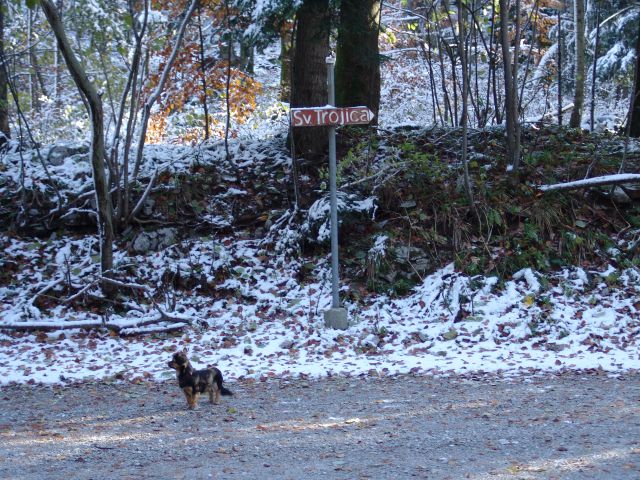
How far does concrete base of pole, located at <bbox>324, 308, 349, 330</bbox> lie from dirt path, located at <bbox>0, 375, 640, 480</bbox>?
199 cm

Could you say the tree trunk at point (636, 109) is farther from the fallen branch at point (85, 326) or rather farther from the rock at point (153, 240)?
the fallen branch at point (85, 326)

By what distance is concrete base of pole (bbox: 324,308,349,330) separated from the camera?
9672 mm

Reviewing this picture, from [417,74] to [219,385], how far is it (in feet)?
66.4

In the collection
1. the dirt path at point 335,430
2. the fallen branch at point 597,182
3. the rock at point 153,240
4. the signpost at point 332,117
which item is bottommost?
the dirt path at point 335,430

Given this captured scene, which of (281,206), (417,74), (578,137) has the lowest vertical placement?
(281,206)

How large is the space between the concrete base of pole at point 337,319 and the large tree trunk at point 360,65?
19.1ft

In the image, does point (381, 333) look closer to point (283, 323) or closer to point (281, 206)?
point (283, 323)

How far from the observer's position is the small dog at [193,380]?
258 inches

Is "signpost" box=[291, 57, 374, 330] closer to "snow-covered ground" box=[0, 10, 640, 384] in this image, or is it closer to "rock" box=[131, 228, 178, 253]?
"snow-covered ground" box=[0, 10, 640, 384]

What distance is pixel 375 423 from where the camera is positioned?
6047mm

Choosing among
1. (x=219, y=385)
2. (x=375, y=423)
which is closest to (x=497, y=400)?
(x=375, y=423)

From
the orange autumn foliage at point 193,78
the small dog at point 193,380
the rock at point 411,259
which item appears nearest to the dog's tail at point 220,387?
the small dog at point 193,380

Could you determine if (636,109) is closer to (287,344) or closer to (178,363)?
(287,344)

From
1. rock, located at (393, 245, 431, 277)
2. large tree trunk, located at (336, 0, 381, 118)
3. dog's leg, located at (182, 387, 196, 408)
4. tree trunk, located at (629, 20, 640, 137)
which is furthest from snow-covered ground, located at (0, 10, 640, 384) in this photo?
tree trunk, located at (629, 20, 640, 137)
